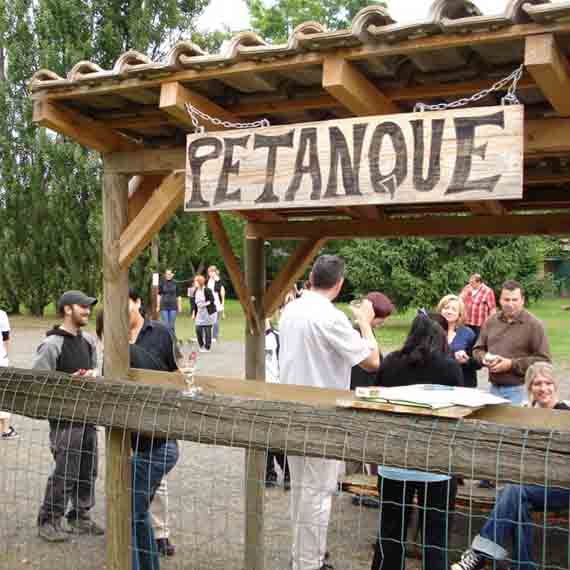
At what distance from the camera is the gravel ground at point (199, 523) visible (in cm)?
510

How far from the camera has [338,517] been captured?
19.6ft

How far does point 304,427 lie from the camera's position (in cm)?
318

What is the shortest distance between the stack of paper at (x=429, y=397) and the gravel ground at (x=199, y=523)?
1269 millimetres

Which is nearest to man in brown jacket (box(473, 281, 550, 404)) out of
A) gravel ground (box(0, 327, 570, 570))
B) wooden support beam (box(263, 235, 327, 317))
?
gravel ground (box(0, 327, 570, 570))

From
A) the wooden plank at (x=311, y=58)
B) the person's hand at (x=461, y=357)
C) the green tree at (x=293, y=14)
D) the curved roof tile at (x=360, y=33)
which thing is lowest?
the person's hand at (x=461, y=357)

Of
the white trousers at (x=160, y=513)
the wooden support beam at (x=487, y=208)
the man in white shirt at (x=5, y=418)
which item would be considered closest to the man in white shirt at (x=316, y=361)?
the white trousers at (x=160, y=513)

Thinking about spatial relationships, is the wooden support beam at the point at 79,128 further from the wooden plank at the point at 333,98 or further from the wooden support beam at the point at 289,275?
the wooden support beam at the point at 289,275

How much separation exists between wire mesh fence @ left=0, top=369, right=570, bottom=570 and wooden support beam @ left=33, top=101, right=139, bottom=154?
126 cm

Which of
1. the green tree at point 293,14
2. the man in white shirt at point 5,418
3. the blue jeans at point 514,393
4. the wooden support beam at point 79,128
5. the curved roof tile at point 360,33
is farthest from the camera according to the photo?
the green tree at point 293,14

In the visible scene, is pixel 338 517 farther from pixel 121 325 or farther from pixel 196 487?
pixel 121 325

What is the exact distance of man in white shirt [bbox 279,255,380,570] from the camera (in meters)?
3.93

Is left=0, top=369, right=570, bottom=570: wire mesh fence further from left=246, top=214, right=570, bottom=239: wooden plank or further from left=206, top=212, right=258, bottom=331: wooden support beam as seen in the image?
left=246, top=214, right=570, bottom=239: wooden plank

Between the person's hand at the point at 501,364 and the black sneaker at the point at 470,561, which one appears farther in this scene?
the person's hand at the point at 501,364

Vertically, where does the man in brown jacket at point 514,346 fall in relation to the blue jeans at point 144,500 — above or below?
above
